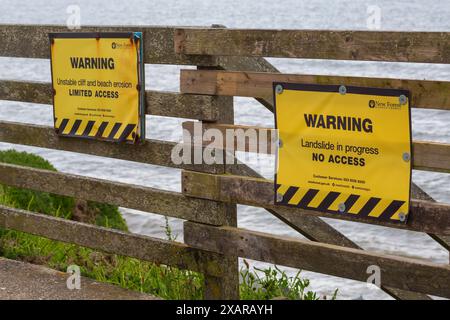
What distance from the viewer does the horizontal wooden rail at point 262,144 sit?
4711 mm

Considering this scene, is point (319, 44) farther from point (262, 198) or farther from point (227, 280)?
point (227, 280)

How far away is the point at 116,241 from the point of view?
6125mm

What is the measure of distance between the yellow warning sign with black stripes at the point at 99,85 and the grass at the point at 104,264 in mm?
1063

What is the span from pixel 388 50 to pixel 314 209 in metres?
0.98

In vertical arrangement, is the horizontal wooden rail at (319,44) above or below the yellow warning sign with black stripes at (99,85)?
above

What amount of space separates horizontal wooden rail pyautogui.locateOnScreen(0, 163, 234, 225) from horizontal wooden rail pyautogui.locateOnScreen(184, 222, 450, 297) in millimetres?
90

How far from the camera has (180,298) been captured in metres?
6.09

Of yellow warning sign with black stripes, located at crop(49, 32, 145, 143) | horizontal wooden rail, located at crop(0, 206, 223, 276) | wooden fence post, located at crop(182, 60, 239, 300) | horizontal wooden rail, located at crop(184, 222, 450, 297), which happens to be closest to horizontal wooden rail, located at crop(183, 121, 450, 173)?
wooden fence post, located at crop(182, 60, 239, 300)

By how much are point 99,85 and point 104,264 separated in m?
2.40

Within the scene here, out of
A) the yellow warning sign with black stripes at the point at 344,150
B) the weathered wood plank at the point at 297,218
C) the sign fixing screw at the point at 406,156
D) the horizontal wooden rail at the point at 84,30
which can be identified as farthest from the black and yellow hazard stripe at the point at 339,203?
the horizontal wooden rail at the point at 84,30

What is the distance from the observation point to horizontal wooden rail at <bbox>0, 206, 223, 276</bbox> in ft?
19.0

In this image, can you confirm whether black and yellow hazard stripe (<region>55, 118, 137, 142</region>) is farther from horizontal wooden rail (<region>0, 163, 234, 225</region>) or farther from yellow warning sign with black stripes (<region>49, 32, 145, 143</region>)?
horizontal wooden rail (<region>0, 163, 234, 225</region>)

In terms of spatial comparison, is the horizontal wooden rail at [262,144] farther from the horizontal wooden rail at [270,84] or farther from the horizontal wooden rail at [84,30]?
the horizontal wooden rail at [84,30]
